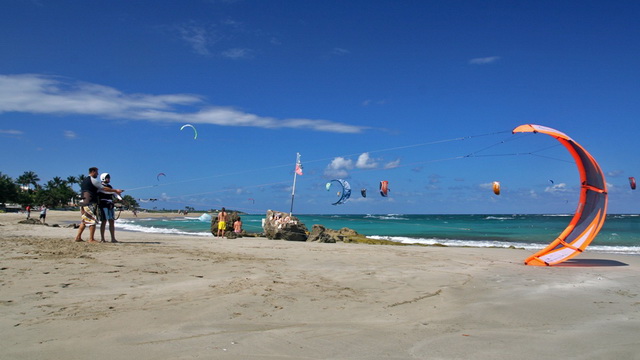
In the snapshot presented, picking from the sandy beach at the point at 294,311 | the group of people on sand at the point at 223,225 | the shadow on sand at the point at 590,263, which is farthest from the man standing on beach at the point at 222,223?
the shadow on sand at the point at 590,263

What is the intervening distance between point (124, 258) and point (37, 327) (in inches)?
177

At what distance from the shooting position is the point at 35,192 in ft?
299

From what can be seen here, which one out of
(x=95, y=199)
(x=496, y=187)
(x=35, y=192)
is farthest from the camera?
(x=35, y=192)

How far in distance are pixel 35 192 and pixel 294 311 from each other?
342 feet

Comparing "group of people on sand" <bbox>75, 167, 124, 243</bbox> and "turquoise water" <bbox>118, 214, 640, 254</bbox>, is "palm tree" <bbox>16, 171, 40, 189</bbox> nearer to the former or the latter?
"turquoise water" <bbox>118, 214, 640, 254</bbox>

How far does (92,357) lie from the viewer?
11.2ft

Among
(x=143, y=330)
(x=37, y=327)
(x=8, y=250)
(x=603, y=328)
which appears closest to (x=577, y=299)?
(x=603, y=328)

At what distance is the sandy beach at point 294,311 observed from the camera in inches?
151

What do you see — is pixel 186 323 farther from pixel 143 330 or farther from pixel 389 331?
pixel 389 331

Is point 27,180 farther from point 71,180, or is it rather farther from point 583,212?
point 583,212

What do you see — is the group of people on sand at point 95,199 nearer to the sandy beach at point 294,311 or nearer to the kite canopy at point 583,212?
the sandy beach at point 294,311

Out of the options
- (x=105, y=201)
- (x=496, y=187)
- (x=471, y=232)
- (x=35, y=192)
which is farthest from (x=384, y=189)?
(x=35, y=192)

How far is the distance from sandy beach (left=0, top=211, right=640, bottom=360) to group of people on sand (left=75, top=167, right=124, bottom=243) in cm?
229

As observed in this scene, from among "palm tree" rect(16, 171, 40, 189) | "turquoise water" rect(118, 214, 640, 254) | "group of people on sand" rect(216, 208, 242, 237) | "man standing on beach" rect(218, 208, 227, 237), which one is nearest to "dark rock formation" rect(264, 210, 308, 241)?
"group of people on sand" rect(216, 208, 242, 237)
